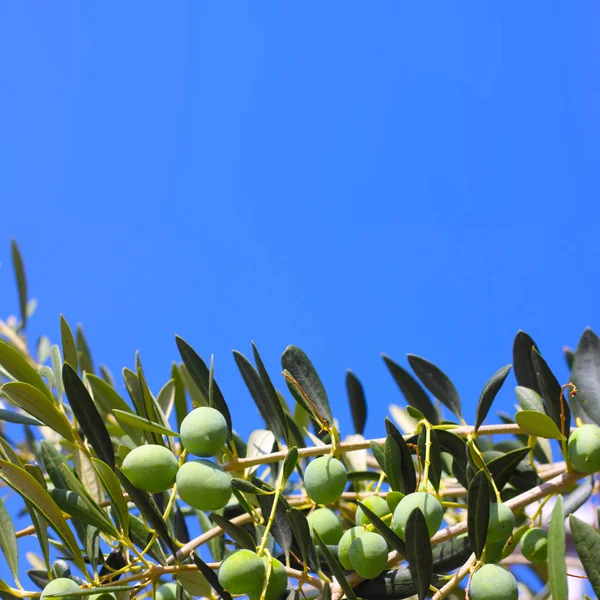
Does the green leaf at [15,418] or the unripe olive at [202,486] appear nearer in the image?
the unripe olive at [202,486]

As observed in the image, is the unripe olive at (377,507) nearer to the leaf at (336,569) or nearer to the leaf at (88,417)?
the leaf at (336,569)

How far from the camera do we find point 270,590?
0.99 metres

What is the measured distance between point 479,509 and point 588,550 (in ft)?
0.51

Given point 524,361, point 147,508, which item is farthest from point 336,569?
point 524,361

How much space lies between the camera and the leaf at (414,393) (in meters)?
1.52

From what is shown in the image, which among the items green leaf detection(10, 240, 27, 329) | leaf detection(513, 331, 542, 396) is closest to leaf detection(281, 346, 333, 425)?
leaf detection(513, 331, 542, 396)

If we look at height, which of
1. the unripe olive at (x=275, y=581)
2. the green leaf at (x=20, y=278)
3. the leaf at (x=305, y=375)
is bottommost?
the unripe olive at (x=275, y=581)

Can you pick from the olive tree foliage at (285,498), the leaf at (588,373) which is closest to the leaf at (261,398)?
the olive tree foliage at (285,498)

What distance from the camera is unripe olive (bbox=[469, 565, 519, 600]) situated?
89cm

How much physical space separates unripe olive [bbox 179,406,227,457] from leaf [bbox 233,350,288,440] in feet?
0.57

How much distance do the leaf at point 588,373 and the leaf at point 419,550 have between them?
54 centimetres

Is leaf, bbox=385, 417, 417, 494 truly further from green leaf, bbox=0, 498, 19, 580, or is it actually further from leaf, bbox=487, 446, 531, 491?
green leaf, bbox=0, 498, 19, 580

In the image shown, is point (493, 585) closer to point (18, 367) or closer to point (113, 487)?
point (113, 487)

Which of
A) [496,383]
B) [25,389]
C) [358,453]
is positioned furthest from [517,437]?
[25,389]
